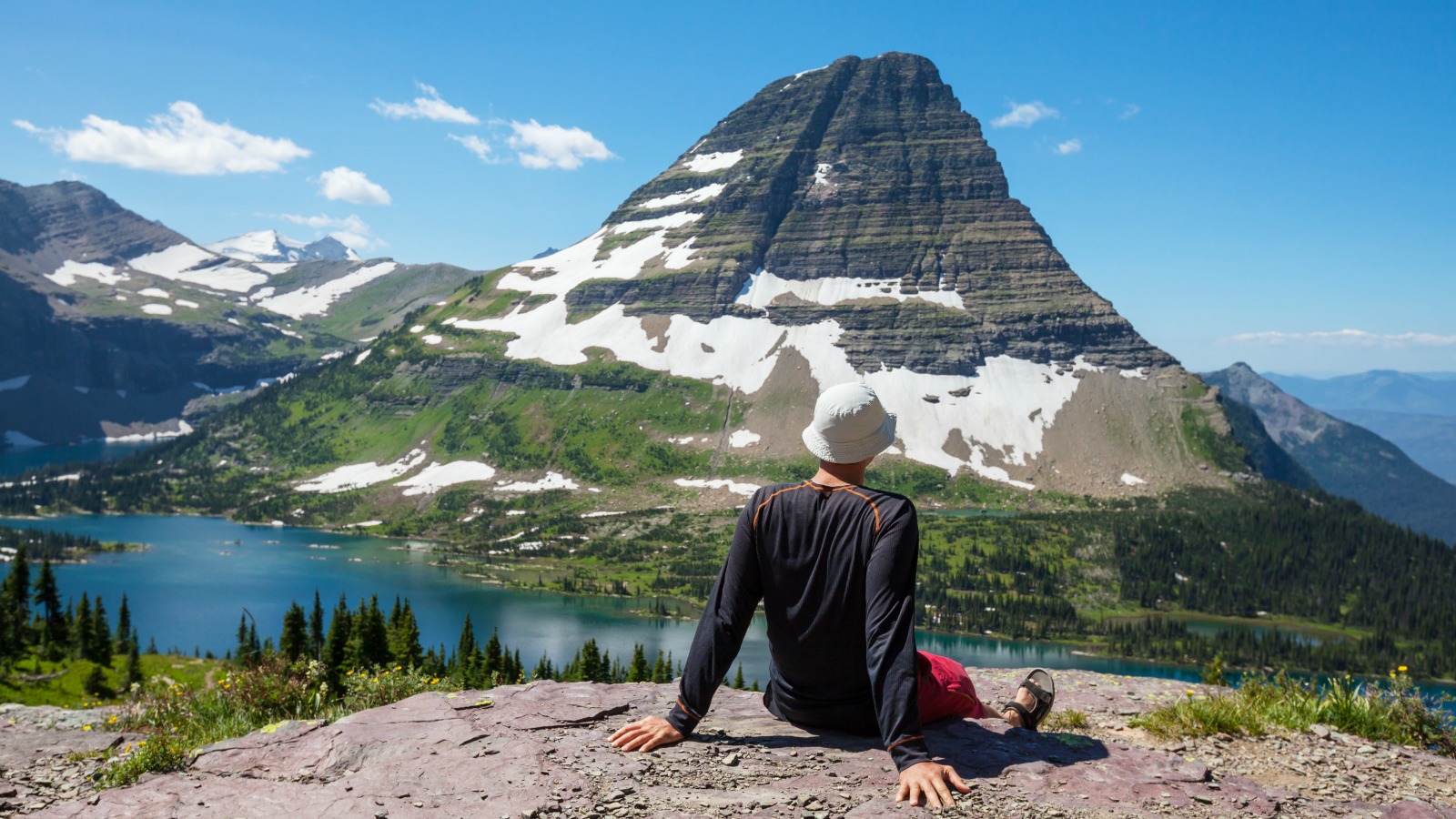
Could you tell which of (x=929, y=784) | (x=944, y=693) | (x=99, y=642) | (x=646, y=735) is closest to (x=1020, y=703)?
(x=944, y=693)

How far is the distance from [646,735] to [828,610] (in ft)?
6.19

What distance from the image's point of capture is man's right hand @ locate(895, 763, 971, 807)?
19.5 ft

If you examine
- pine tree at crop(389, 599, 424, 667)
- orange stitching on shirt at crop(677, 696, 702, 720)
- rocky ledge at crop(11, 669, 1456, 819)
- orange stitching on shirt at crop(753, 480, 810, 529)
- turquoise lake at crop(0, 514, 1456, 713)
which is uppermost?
orange stitching on shirt at crop(753, 480, 810, 529)

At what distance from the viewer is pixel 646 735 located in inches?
284

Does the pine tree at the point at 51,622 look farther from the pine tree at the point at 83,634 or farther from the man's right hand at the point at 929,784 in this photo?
the man's right hand at the point at 929,784

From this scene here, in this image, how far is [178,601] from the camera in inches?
5012

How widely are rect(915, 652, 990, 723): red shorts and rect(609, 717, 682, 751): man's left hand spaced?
6.90ft

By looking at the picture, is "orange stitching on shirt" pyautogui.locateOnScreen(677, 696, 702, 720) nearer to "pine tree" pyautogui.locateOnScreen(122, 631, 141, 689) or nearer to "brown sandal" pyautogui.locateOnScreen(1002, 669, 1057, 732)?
"brown sandal" pyautogui.locateOnScreen(1002, 669, 1057, 732)

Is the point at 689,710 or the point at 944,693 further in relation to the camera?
the point at 944,693

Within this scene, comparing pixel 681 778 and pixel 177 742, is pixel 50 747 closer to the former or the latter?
pixel 177 742

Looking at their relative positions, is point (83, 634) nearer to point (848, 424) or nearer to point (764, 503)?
point (764, 503)

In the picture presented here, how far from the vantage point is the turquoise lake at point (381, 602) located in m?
113

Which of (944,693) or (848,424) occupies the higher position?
(848,424)

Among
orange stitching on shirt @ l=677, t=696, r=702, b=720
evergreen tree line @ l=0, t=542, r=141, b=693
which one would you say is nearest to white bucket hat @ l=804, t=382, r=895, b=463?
orange stitching on shirt @ l=677, t=696, r=702, b=720
